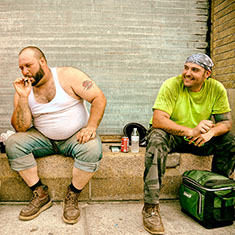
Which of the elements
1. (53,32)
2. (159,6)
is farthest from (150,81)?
(53,32)

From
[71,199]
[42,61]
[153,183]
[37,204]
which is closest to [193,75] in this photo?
[153,183]

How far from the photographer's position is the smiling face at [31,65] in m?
2.99

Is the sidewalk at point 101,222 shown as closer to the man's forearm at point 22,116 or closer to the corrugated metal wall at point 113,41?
the man's forearm at point 22,116

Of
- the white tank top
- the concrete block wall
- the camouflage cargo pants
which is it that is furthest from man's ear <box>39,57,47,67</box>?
the concrete block wall

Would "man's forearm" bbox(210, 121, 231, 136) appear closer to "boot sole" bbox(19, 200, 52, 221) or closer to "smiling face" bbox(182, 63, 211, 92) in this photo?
"smiling face" bbox(182, 63, 211, 92)

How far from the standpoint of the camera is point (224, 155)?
310 cm

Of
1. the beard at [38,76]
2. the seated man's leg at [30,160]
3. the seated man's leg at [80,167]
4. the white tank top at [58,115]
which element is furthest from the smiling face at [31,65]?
the seated man's leg at [80,167]

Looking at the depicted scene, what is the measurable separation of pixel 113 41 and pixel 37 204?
2.74m

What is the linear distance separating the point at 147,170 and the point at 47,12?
3.03 m

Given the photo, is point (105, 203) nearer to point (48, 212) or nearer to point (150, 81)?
point (48, 212)

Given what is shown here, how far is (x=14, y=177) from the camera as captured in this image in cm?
330

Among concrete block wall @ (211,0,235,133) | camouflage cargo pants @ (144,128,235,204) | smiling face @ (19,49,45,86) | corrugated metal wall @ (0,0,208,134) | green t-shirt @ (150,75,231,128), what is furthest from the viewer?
corrugated metal wall @ (0,0,208,134)

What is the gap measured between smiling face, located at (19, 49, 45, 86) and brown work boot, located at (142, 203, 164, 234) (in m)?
1.83

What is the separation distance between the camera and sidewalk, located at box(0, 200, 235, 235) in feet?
8.77
